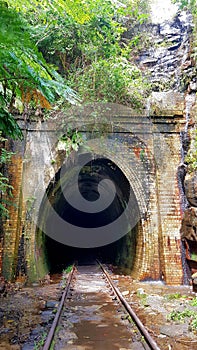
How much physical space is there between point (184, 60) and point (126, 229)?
6.95 meters

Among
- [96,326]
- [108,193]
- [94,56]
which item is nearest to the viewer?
[96,326]

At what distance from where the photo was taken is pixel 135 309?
6.51 meters

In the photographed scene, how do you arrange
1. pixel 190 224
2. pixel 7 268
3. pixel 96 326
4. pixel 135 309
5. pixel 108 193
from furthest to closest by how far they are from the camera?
pixel 108 193, pixel 7 268, pixel 190 224, pixel 135 309, pixel 96 326

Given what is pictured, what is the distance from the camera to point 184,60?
12.0m

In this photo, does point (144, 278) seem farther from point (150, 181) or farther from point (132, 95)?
point (132, 95)

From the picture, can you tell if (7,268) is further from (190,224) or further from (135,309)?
(190,224)

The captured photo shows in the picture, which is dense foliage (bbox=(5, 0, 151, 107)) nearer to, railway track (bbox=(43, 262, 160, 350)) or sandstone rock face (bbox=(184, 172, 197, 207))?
sandstone rock face (bbox=(184, 172, 197, 207))

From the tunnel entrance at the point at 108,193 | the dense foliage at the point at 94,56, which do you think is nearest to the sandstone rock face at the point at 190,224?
the tunnel entrance at the point at 108,193

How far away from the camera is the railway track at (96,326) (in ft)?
14.8

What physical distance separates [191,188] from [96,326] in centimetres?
531

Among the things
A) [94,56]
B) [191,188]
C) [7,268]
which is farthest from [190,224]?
[94,56]

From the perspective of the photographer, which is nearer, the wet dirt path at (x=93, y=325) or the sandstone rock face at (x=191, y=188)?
the wet dirt path at (x=93, y=325)

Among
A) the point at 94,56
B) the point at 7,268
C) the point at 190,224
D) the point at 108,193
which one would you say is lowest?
the point at 7,268

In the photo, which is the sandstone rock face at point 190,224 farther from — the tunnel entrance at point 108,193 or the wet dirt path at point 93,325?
the wet dirt path at point 93,325
